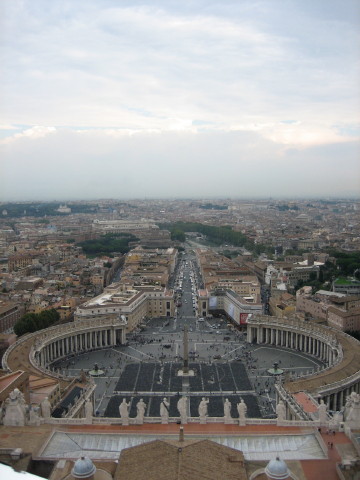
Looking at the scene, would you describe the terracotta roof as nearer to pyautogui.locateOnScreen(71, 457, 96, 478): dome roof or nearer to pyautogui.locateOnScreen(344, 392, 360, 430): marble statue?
pyautogui.locateOnScreen(71, 457, 96, 478): dome roof

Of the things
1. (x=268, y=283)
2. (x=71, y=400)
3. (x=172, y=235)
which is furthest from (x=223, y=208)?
(x=71, y=400)

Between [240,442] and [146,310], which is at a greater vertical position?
[240,442]

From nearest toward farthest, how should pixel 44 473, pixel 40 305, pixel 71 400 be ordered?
pixel 44 473, pixel 71 400, pixel 40 305

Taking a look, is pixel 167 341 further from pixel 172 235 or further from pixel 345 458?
pixel 172 235

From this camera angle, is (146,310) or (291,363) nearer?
(291,363)

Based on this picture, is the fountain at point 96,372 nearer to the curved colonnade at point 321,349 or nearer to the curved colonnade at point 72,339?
the curved colonnade at point 72,339

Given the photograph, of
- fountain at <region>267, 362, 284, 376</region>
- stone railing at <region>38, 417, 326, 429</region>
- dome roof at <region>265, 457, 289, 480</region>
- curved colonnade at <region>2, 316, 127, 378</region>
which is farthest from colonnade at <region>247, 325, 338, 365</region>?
dome roof at <region>265, 457, 289, 480</region>

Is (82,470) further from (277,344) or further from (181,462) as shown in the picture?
(277,344)

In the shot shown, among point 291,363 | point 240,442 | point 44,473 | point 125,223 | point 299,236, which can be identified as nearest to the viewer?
point 44,473

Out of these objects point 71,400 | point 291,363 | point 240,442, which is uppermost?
point 240,442
